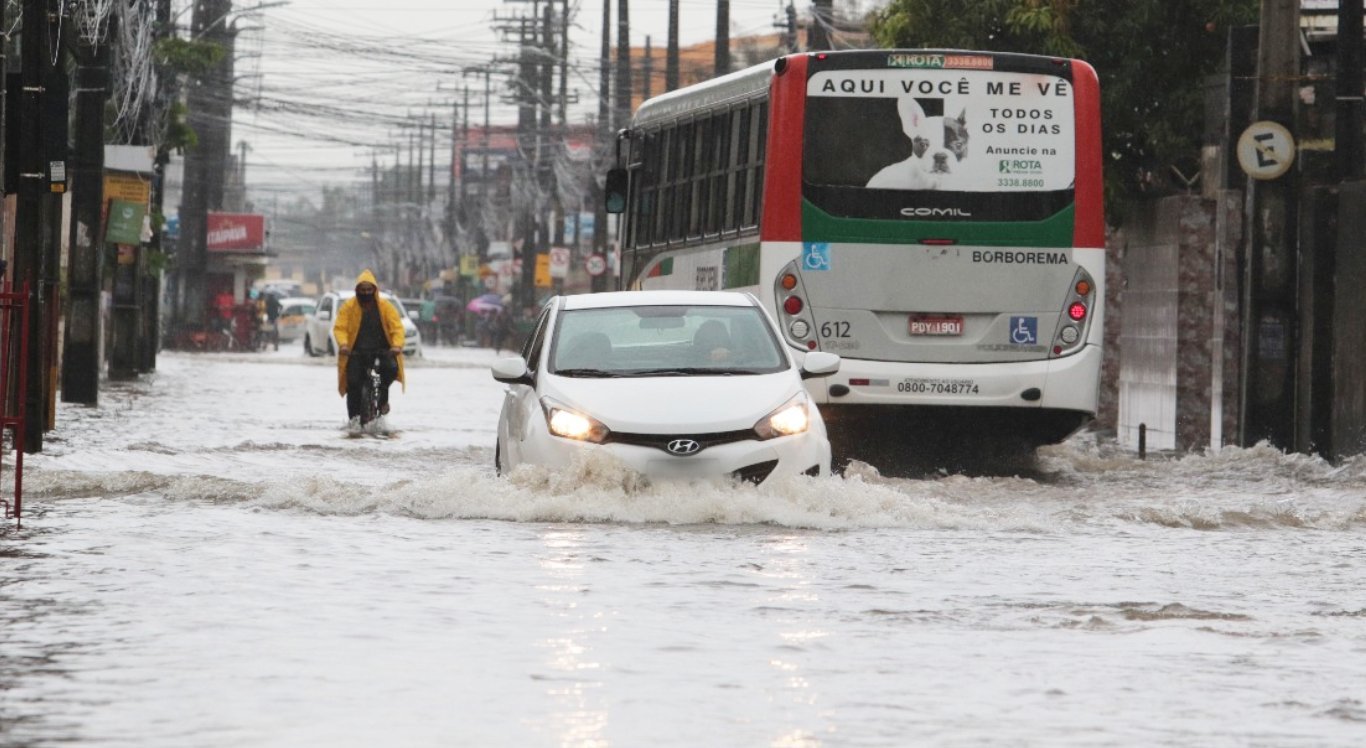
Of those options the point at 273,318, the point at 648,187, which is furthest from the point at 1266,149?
the point at 273,318

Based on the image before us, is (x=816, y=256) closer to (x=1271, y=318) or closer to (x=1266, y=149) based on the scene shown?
(x=1266, y=149)

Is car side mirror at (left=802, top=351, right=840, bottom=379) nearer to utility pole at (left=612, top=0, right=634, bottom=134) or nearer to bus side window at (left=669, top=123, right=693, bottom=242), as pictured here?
bus side window at (left=669, top=123, right=693, bottom=242)

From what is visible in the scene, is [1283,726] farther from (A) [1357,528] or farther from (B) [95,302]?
(B) [95,302]

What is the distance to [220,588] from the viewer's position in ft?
36.5

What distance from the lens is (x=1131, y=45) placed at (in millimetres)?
29531

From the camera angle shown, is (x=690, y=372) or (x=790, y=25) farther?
(x=790, y=25)

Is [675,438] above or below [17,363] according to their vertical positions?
below

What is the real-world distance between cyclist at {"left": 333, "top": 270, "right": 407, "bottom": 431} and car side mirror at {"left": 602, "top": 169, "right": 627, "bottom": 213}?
7.89 ft

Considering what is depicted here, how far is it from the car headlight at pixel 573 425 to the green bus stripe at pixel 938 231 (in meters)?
5.26

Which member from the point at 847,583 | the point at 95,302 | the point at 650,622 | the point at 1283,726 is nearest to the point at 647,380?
the point at 847,583

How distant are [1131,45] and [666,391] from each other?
15680 mm

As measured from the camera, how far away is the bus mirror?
2494 cm

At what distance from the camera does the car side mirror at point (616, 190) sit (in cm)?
2494

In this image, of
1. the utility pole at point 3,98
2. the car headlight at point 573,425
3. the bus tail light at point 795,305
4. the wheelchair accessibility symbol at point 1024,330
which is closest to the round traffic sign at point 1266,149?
the wheelchair accessibility symbol at point 1024,330
